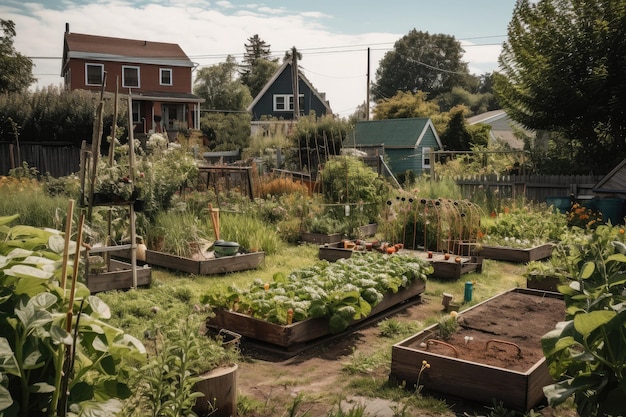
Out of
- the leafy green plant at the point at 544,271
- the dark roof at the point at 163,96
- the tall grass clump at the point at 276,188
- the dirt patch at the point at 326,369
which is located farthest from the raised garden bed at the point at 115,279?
the dark roof at the point at 163,96

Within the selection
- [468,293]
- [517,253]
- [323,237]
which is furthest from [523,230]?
[468,293]

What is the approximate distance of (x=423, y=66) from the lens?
201 feet

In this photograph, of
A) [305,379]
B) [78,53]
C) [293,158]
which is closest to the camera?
[305,379]

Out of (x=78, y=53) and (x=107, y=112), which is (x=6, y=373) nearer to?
(x=107, y=112)

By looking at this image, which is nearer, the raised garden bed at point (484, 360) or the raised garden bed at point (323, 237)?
the raised garden bed at point (484, 360)

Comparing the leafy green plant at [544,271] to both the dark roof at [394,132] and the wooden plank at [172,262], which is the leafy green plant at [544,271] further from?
the dark roof at [394,132]

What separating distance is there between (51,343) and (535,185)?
15533mm

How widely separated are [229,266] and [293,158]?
13.2 m

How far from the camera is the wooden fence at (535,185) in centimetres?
1512

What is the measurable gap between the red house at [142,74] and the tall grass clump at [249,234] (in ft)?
80.1

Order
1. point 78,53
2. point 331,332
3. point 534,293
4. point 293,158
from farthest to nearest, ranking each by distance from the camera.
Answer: point 78,53
point 293,158
point 534,293
point 331,332

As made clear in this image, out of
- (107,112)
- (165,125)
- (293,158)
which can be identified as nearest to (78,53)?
(165,125)

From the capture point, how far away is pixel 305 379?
15.2ft

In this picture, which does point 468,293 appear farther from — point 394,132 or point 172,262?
point 394,132
